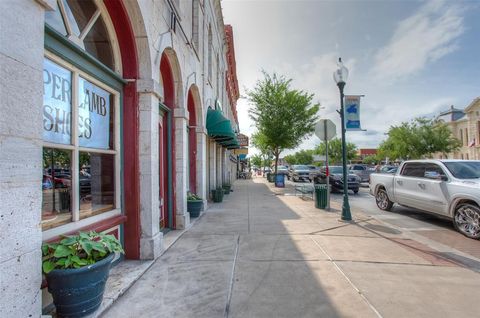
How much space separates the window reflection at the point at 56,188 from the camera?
Result: 312cm

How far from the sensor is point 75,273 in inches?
101

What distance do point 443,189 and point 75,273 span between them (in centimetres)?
827

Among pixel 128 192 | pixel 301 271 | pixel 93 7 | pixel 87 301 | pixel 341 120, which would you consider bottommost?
pixel 301 271

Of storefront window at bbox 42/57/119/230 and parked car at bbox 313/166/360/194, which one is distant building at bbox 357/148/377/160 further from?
storefront window at bbox 42/57/119/230

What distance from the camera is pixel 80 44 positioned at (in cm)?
351

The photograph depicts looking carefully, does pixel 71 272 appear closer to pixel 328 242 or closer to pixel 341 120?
pixel 328 242

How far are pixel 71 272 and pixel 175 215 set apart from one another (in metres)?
4.32

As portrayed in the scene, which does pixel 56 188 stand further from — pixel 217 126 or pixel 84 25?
pixel 217 126

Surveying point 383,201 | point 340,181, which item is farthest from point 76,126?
point 340,181

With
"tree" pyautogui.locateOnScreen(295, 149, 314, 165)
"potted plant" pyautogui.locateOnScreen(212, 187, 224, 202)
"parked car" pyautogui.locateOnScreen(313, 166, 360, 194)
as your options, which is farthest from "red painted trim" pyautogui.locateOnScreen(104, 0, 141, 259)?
"tree" pyautogui.locateOnScreen(295, 149, 314, 165)

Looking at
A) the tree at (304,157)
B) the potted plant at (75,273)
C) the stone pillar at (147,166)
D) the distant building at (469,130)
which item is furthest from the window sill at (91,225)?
the tree at (304,157)

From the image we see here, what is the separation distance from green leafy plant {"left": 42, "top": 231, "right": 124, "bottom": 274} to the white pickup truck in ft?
24.7

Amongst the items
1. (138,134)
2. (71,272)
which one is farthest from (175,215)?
(71,272)

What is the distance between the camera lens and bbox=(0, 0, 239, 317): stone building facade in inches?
83.3
